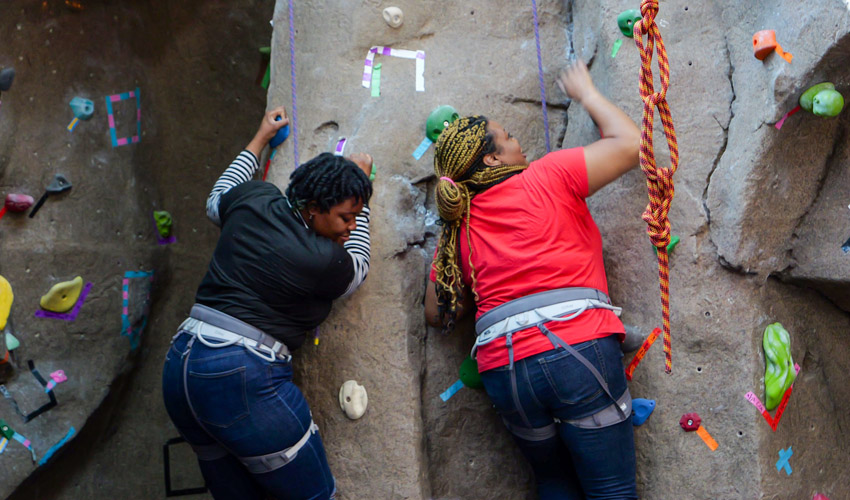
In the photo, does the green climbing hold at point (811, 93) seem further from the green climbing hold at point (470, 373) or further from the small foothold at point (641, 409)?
the green climbing hold at point (470, 373)

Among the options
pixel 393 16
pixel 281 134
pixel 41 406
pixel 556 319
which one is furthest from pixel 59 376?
pixel 556 319

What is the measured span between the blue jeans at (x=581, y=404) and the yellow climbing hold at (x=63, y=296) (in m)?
1.65

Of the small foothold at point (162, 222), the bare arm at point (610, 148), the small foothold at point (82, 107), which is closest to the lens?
the bare arm at point (610, 148)

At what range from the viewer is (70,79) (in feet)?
10.5

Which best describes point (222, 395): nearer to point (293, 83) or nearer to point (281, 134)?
point (281, 134)

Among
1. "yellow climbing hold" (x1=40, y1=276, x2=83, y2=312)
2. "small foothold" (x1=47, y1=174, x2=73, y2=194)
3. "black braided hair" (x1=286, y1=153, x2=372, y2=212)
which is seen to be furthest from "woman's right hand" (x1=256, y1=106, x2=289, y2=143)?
"yellow climbing hold" (x1=40, y1=276, x2=83, y2=312)

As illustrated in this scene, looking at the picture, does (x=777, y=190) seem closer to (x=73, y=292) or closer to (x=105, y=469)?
(x=73, y=292)

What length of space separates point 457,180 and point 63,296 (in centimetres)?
161

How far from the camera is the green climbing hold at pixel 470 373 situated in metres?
2.71

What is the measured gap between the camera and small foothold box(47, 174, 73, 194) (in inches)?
121

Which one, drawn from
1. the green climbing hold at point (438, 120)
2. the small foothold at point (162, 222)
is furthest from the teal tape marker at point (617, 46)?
the small foothold at point (162, 222)

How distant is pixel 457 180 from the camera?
248 centimetres

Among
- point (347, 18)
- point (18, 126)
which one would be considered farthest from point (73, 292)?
point (347, 18)

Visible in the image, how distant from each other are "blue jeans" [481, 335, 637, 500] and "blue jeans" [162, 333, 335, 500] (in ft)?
1.83
